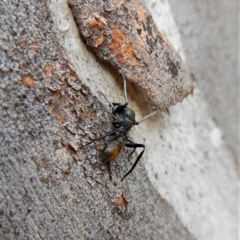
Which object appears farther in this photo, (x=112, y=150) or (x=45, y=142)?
(x=112, y=150)

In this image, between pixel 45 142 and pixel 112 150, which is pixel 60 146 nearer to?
pixel 45 142

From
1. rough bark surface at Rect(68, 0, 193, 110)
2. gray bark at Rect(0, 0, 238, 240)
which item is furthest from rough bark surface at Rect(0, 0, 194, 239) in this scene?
rough bark surface at Rect(68, 0, 193, 110)

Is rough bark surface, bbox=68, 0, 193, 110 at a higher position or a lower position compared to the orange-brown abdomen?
higher

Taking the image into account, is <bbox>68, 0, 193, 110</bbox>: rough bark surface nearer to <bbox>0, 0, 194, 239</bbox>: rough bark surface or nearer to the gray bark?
the gray bark

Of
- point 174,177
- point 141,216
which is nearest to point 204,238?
point 174,177

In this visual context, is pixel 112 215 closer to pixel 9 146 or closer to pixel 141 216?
pixel 141 216

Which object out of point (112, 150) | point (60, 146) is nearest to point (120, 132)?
point (112, 150)
